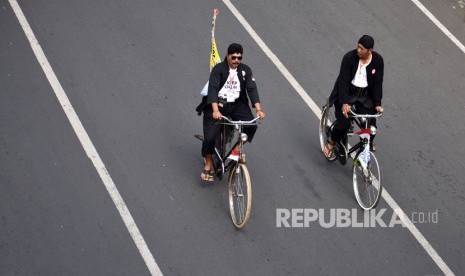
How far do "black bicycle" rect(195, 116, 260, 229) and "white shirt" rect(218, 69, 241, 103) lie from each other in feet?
1.06

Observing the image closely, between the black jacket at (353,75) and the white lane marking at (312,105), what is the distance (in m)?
1.37

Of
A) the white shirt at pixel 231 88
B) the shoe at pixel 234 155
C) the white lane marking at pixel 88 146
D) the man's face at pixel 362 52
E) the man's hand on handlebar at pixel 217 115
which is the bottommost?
the white lane marking at pixel 88 146

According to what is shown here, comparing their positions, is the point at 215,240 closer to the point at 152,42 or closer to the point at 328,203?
the point at 328,203

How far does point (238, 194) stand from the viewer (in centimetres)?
1034

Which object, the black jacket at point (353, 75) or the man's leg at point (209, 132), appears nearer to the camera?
the man's leg at point (209, 132)

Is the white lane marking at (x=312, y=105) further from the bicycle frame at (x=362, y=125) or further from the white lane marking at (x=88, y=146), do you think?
the white lane marking at (x=88, y=146)

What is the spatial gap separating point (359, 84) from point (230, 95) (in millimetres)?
1738

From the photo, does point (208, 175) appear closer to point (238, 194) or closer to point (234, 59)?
point (238, 194)

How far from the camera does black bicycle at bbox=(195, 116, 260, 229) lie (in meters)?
9.98

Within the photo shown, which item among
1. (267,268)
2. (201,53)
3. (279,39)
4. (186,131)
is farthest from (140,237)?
(279,39)

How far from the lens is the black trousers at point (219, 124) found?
10422mm

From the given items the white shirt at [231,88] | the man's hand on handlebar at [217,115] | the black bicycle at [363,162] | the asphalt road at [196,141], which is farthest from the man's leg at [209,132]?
the black bicycle at [363,162]

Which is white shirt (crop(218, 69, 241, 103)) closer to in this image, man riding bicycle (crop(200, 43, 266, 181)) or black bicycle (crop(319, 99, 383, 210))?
man riding bicycle (crop(200, 43, 266, 181))

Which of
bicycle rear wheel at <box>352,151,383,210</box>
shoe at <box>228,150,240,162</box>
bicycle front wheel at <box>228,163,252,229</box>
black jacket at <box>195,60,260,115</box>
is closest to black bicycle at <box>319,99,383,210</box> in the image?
bicycle rear wheel at <box>352,151,383,210</box>
